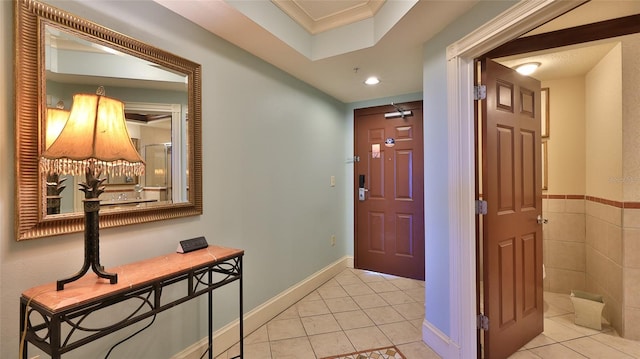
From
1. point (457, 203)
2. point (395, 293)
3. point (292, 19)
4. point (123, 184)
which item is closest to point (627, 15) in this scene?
point (457, 203)

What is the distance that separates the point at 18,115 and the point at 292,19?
1691 mm

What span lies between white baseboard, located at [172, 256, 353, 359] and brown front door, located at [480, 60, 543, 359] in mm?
1594

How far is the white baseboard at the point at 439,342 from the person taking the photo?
1753 mm

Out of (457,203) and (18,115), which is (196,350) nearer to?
(18,115)

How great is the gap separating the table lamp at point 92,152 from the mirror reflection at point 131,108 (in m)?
0.22

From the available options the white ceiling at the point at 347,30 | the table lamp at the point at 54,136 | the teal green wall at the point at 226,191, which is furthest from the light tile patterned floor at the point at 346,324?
the white ceiling at the point at 347,30

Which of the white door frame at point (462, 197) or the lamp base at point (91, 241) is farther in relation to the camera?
the white door frame at point (462, 197)

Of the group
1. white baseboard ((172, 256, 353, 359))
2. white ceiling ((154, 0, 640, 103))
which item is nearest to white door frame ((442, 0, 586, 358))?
white ceiling ((154, 0, 640, 103))

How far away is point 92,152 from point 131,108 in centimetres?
53

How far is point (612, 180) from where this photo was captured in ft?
7.06

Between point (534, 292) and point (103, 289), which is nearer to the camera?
point (103, 289)

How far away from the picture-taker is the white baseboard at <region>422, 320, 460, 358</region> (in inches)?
69.0

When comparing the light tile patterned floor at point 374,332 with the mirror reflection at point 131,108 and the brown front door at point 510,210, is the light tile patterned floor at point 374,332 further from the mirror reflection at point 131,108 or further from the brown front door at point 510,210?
the mirror reflection at point 131,108

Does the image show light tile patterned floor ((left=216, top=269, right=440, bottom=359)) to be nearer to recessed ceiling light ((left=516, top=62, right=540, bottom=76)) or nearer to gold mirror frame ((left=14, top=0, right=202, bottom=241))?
gold mirror frame ((left=14, top=0, right=202, bottom=241))
